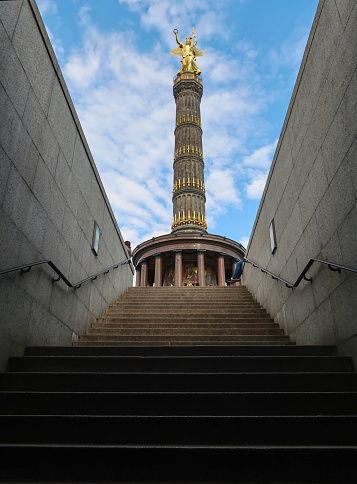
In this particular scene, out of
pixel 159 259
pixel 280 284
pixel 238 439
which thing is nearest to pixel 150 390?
pixel 238 439

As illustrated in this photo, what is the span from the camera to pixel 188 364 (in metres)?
4.23

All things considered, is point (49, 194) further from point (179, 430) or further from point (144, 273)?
point (144, 273)

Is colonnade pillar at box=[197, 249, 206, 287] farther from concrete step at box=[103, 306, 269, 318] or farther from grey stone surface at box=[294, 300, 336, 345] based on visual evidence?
grey stone surface at box=[294, 300, 336, 345]

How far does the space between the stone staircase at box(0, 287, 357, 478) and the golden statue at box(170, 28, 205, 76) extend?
33245 millimetres

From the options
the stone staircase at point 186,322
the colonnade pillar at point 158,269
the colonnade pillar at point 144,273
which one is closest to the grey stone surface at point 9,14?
the stone staircase at point 186,322

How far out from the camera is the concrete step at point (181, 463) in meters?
2.46

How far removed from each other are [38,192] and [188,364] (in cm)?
305

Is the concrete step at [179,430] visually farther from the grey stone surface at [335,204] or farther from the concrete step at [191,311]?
the concrete step at [191,311]

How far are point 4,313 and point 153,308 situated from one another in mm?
4557

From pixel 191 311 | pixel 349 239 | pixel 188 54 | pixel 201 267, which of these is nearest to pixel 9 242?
pixel 349 239

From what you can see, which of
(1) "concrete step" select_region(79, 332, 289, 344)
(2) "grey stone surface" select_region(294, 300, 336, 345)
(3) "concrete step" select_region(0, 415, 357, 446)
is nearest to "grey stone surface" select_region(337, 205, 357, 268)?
(2) "grey stone surface" select_region(294, 300, 336, 345)

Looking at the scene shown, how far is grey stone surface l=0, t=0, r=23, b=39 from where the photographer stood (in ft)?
14.2

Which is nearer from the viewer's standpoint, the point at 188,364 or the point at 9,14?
the point at 188,364

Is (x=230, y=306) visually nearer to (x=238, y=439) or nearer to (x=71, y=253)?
(x=71, y=253)
